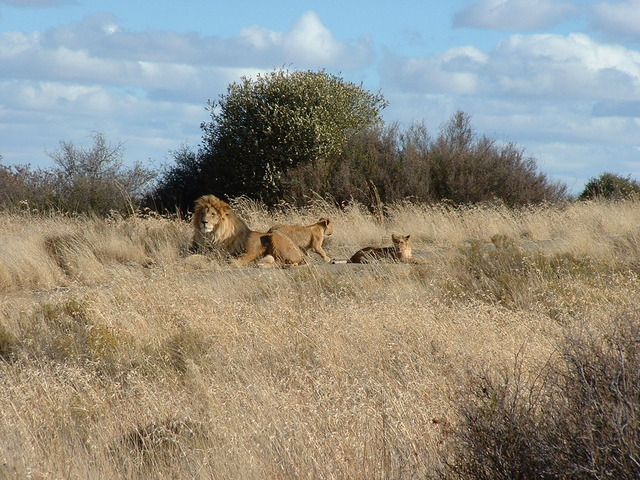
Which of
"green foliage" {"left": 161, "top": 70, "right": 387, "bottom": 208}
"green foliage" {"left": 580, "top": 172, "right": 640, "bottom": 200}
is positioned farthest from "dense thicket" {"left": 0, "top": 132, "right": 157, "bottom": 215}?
"green foliage" {"left": 580, "top": 172, "right": 640, "bottom": 200}

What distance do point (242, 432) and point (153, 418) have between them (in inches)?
41.0

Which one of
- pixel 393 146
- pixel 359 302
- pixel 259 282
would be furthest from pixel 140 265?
pixel 393 146

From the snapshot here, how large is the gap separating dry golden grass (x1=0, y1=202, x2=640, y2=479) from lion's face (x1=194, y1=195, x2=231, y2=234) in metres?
0.68

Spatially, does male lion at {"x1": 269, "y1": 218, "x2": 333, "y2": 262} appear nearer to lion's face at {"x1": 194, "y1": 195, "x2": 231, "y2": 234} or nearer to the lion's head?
the lion's head

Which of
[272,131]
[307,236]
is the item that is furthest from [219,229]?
[272,131]

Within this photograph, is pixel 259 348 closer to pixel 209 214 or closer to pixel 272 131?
pixel 209 214

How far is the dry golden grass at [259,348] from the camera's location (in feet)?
18.2

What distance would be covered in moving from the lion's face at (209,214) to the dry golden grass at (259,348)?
682 millimetres

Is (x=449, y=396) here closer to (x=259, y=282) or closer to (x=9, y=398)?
(x=9, y=398)

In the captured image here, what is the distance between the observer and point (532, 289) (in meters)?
10.8

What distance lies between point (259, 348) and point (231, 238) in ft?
21.4

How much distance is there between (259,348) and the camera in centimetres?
837

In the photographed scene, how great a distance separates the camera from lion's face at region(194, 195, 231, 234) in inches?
574

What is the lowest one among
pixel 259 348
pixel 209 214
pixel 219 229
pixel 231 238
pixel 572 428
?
pixel 259 348
